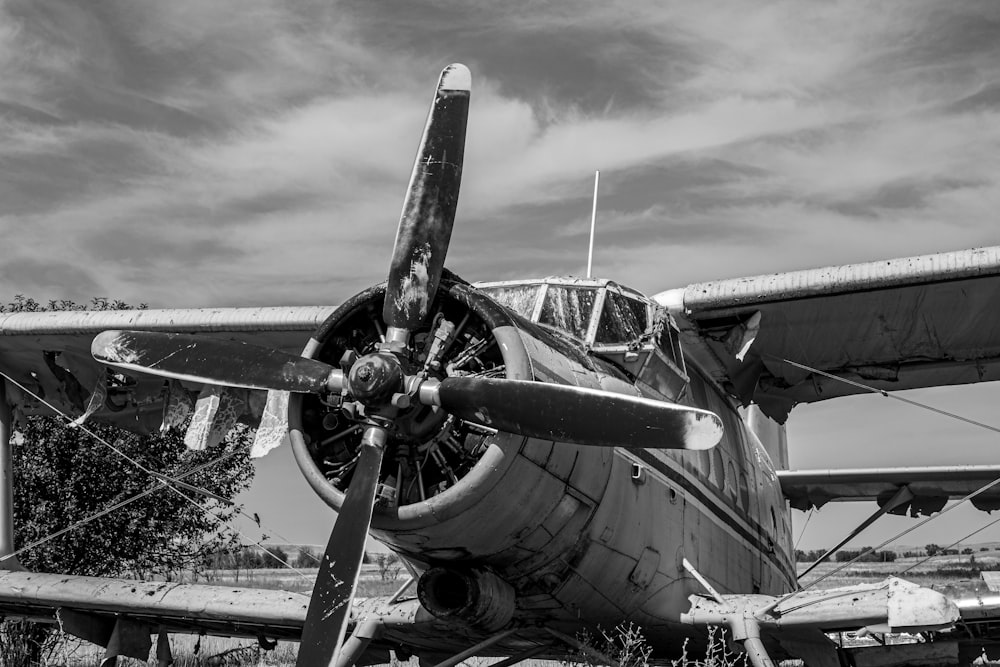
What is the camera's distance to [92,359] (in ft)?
33.8

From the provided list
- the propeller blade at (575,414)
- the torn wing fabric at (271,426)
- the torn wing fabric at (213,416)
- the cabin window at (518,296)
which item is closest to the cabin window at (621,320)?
the cabin window at (518,296)

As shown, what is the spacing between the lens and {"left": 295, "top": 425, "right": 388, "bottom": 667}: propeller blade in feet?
17.8

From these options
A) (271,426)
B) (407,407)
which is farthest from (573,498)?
(271,426)

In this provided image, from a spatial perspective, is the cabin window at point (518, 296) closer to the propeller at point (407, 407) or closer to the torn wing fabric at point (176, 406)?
the propeller at point (407, 407)

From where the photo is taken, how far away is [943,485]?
39.5ft

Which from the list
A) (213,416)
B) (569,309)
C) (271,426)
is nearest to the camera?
(271,426)

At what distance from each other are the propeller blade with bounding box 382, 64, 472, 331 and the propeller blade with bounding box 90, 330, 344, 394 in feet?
1.76

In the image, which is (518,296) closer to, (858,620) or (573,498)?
(573,498)

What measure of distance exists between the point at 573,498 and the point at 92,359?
5959 millimetres

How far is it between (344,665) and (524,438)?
3.18 meters

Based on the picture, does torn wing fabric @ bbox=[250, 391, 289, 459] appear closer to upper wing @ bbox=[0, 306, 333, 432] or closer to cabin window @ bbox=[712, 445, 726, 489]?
upper wing @ bbox=[0, 306, 333, 432]

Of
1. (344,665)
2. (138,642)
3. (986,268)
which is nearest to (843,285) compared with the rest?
(986,268)

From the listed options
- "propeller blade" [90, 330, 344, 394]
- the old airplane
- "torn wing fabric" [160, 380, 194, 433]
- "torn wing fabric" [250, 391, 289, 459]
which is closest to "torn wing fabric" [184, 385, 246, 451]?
the old airplane

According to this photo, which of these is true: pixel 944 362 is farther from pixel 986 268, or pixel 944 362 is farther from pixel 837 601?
pixel 837 601
